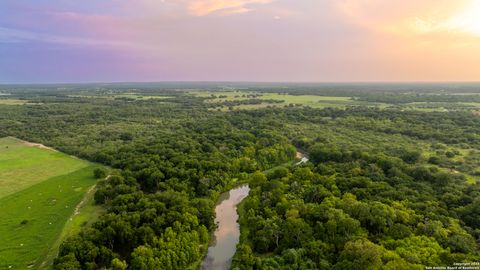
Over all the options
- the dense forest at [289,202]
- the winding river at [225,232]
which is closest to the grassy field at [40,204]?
the dense forest at [289,202]

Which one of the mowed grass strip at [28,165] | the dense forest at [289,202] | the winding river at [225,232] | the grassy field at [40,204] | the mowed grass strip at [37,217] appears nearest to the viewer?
→ the dense forest at [289,202]

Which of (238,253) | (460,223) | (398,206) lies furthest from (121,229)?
(460,223)

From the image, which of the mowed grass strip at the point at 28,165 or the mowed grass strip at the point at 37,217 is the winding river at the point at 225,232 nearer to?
the mowed grass strip at the point at 37,217

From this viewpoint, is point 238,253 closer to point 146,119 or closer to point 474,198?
point 474,198

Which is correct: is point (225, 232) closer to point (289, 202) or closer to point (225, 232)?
point (225, 232)

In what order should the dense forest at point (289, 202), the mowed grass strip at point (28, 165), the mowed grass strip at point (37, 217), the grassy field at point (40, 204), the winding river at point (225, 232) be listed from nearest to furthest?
the dense forest at point (289, 202)
the mowed grass strip at point (37, 217)
the winding river at point (225, 232)
the grassy field at point (40, 204)
the mowed grass strip at point (28, 165)
